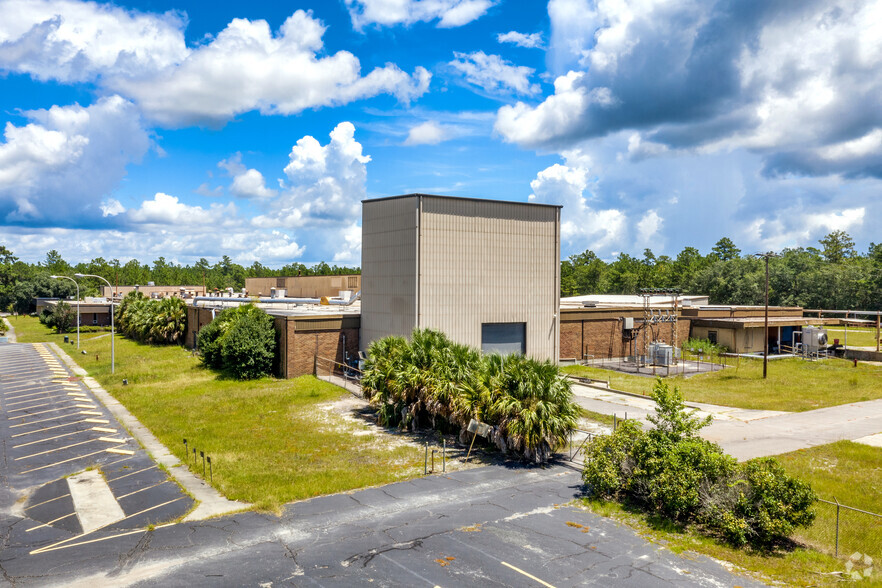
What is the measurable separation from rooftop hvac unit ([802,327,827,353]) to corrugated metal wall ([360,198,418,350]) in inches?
1666

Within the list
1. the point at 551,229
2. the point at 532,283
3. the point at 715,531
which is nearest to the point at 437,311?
the point at 532,283

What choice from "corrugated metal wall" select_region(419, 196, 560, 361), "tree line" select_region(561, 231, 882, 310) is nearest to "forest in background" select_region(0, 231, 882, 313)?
"tree line" select_region(561, 231, 882, 310)

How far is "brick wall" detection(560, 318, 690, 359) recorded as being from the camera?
53594 mm

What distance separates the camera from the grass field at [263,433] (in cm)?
2186

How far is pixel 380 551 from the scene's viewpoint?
15.9 metres

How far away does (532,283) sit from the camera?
150 feet

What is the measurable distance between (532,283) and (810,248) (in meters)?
141

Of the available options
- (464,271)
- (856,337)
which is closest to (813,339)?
(856,337)

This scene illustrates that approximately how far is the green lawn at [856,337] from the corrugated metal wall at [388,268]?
2166 inches

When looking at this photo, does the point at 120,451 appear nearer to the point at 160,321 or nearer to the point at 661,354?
the point at 661,354

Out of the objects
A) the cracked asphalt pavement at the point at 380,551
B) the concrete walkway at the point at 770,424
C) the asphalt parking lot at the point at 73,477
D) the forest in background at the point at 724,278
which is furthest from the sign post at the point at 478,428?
the forest in background at the point at 724,278

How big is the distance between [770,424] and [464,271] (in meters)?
22.1

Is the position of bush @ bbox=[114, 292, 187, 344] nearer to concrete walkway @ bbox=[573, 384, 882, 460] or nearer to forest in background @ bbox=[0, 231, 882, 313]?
concrete walkway @ bbox=[573, 384, 882, 460]

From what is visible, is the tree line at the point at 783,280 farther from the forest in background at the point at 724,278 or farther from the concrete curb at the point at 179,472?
the concrete curb at the point at 179,472
